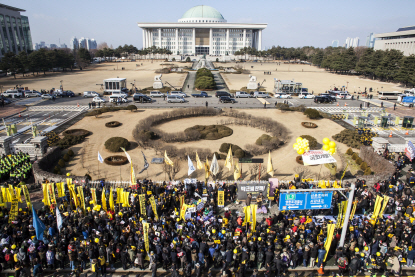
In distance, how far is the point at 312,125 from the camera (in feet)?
112

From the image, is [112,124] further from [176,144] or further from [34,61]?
[34,61]

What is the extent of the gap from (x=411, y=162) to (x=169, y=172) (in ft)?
68.6

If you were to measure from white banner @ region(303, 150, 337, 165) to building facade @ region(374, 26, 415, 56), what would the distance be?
327 feet

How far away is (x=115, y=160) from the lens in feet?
80.4

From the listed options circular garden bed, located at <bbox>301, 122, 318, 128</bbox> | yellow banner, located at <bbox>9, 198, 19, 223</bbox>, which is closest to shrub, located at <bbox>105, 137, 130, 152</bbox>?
yellow banner, located at <bbox>9, 198, 19, 223</bbox>

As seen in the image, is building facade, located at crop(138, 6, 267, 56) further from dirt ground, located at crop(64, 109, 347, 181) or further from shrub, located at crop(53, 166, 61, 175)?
shrub, located at crop(53, 166, 61, 175)

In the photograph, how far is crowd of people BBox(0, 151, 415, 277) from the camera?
1186 cm

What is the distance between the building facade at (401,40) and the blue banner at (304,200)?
101856 mm

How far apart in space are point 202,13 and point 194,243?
623ft

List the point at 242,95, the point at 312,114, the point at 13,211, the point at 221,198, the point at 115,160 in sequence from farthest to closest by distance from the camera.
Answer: the point at 242,95 → the point at 312,114 → the point at 115,160 → the point at 221,198 → the point at 13,211

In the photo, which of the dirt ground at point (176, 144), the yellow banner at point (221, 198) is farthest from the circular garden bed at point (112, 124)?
the yellow banner at point (221, 198)

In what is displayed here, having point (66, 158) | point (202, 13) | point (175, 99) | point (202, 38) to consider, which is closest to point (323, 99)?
point (175, 99)

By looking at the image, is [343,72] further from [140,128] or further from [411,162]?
[140,128]

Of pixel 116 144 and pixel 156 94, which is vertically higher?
pixel 156 94
